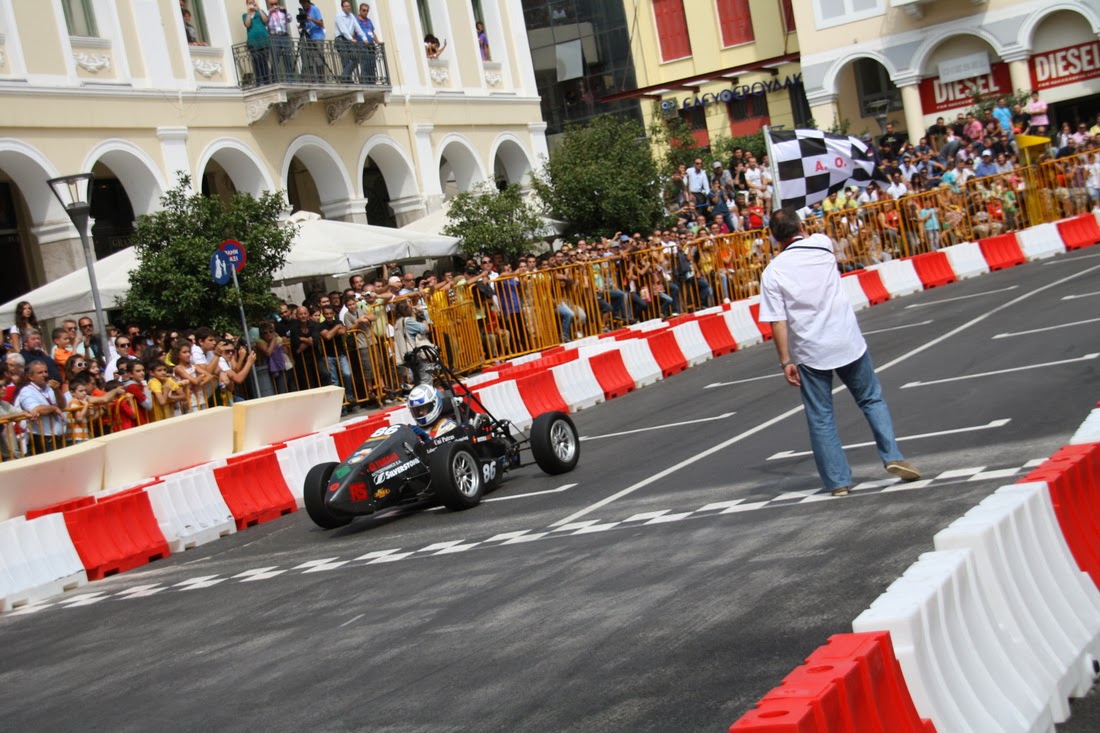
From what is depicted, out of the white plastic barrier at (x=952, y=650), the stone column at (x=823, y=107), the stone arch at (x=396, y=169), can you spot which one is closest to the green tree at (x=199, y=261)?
the stone arch at (x=396, y=169)

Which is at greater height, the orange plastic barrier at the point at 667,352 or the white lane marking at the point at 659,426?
the orange plastic barrier at the point at 667,352

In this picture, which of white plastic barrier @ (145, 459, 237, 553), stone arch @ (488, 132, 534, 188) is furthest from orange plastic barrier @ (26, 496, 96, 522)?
stone arch @ (488, 132, 534, 188)

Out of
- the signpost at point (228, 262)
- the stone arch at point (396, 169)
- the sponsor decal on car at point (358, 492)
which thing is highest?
the stone arch at point (396, 169)

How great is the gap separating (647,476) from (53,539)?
506 cm

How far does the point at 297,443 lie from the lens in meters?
15.5

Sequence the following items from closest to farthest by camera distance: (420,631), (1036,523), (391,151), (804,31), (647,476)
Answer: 1. (1036,523)
2. (420,631)
3. (647,476)
4. (391,151)
5. (804,31)

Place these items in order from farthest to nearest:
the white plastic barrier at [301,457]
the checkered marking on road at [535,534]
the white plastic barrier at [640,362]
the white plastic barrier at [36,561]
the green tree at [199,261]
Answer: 1. the white plastic barrier at [640,362]
2. the green tree at [199,261]
3. the white plastic barrier at [301,457]
4. the white plastic barrier at [36,561]
5. the checkered marking on road at [535,534]

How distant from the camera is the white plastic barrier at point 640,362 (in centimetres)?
2092

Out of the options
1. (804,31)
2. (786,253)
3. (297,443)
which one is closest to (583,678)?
(786,253)

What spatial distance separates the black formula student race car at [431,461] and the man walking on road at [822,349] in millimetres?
3547

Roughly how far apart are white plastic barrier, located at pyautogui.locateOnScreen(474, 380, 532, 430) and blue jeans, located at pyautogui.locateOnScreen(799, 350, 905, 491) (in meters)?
8.28

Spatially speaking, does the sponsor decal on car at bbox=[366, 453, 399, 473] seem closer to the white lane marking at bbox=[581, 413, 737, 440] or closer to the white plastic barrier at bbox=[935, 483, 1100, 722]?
→ the white lane marking at bbox=[581, 413, 737, 440]

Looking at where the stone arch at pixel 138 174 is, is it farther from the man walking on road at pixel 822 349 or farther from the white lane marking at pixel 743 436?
the man walking on road at pixel 822 349

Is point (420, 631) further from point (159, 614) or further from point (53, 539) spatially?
point (53, 539)
